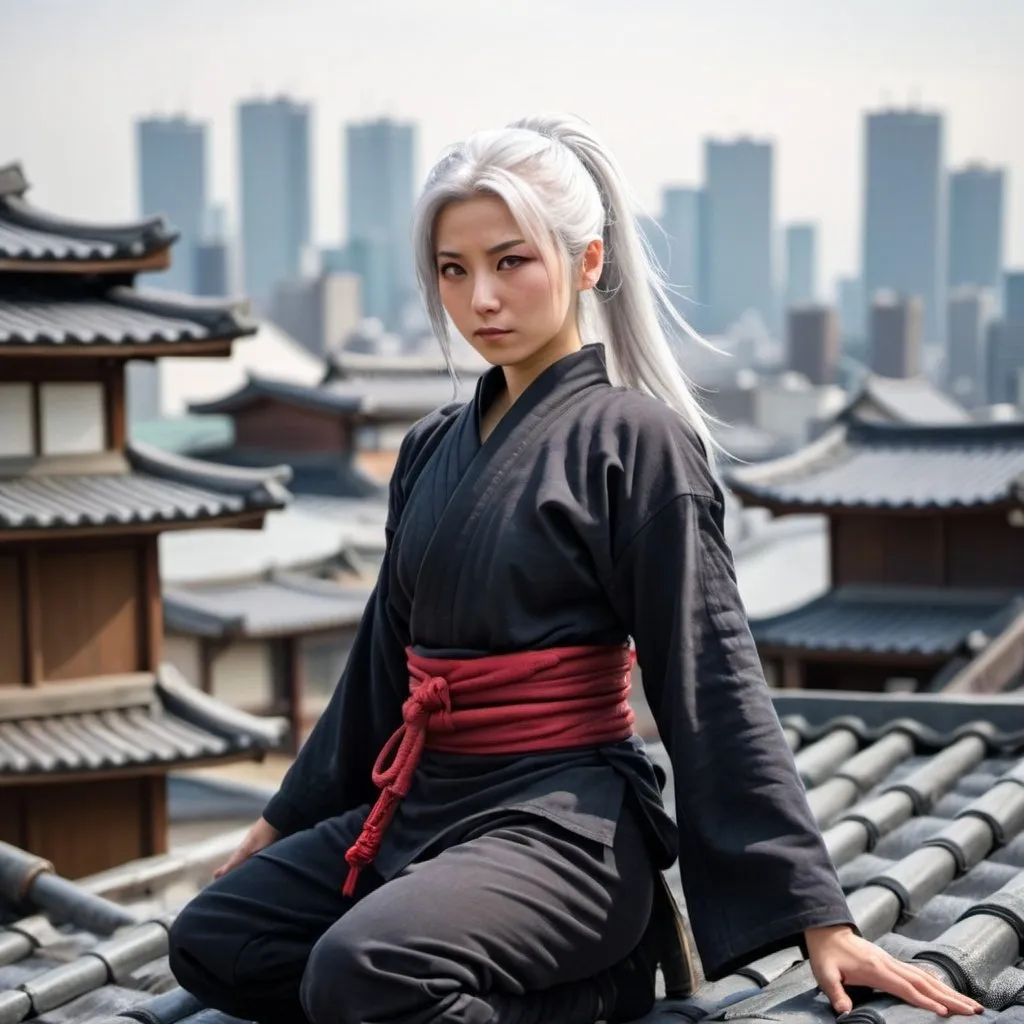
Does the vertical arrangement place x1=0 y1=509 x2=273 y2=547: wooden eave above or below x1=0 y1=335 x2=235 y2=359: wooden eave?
below

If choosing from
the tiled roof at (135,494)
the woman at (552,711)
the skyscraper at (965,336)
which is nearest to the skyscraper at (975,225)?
the skyscraper at (965,336)

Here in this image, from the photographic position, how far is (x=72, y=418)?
1106cm

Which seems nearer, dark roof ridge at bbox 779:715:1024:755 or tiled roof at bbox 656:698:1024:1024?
tiled roof at bbox 656:698:1024:1024

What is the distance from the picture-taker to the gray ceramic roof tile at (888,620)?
15312mm

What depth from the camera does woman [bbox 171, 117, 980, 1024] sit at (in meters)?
2.36

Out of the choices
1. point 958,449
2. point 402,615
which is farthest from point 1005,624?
point 402,615

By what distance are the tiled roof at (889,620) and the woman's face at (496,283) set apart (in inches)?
502

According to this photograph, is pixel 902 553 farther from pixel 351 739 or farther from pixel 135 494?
pixel 351 739

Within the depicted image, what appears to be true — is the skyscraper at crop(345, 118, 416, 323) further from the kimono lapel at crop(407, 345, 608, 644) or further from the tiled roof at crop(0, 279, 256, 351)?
the kimono lapel at crop(407, 345, 608, 644)

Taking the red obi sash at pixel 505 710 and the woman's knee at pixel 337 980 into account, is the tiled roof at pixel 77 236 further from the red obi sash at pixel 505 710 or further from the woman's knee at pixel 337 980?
the woman's knee at pixel 337 980

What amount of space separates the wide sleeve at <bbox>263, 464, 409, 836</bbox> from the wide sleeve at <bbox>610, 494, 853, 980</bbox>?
524mm

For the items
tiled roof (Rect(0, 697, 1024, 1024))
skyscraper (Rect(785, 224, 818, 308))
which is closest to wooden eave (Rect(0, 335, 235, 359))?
tiled roof (Rect(0, 697, 1024, 1024))

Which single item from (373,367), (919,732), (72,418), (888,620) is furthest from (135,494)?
(373,367)

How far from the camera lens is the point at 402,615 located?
2.81 m
